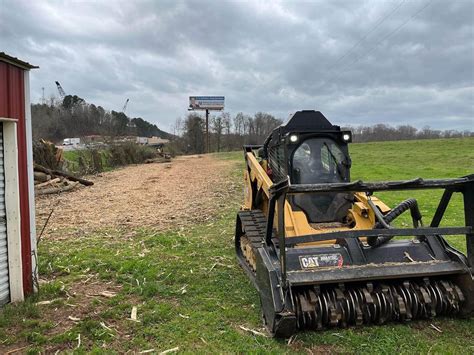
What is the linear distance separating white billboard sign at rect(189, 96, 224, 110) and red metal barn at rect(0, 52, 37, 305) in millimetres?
70788

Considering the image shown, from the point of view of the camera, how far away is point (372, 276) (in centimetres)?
440

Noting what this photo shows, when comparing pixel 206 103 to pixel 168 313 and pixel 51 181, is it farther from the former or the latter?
pixel 168 313

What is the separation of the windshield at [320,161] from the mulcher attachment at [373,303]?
6.56 feet

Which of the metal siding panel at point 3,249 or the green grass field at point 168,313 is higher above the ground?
the metal siding panel at point 3,249

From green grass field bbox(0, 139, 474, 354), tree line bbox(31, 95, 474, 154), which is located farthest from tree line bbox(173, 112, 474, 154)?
green grass field bbox(0, 139, 474, 354)

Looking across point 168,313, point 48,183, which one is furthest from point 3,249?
point 48,183

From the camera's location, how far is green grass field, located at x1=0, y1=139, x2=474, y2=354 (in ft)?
13.8

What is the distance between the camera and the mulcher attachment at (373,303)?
4.34 m

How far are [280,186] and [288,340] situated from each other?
1.52m

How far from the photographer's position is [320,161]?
625 centimetres

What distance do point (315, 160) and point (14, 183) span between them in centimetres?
399

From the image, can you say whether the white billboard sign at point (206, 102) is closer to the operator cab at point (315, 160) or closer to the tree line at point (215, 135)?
the tree line at point (215, 135)

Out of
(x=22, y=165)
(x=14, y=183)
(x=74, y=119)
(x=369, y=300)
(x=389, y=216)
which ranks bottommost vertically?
(x=369, y=300)

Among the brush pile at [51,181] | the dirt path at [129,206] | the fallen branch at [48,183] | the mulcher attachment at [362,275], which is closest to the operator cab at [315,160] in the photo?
the mulcher attachment at [362,275]
